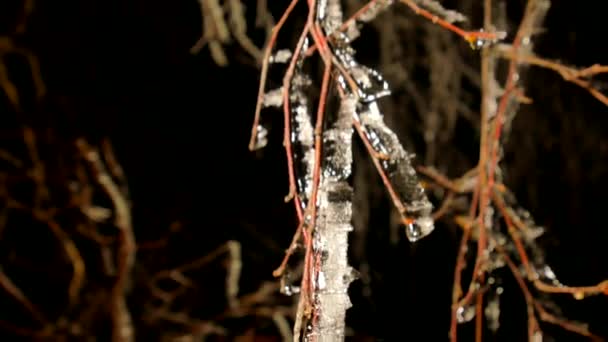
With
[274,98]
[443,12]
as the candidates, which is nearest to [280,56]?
[274,98]

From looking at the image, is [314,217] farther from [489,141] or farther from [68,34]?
[68,34]

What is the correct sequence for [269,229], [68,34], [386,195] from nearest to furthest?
1. [386,195]
2. [68,34]
3. [269,229]

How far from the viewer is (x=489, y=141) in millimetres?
1730

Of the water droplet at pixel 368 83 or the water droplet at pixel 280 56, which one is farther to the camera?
the water droplet at pixel 280 56

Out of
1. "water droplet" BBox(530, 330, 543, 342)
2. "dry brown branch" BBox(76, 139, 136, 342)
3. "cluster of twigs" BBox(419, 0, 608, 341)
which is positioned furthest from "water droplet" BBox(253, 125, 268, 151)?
"dry brown branch" BBox(76, 139, 136, 342)

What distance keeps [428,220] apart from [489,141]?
638 millimetres

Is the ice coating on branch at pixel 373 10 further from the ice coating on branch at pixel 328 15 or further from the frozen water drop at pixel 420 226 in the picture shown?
the frozen water drop at pixel 420 226

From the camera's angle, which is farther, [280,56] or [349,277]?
[280,56]

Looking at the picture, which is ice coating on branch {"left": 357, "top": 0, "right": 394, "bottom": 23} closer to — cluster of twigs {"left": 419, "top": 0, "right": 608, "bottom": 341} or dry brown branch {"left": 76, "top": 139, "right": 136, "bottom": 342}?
cluster of twigs {"left": 419, "top": 0, "right": 608, "bottom": 341}

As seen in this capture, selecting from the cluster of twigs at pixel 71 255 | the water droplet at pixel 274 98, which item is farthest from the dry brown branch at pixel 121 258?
the water droplet at pixel 274 98

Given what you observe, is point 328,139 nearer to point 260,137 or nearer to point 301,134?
point 301,134

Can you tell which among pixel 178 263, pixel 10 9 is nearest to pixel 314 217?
pixel 10 9

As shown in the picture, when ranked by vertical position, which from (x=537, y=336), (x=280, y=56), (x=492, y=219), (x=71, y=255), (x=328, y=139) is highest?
(x=280, y=56)

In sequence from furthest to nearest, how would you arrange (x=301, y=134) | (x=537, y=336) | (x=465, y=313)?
(x=465, y=313) → (x=537, y=336) → (x=301, y=134)
